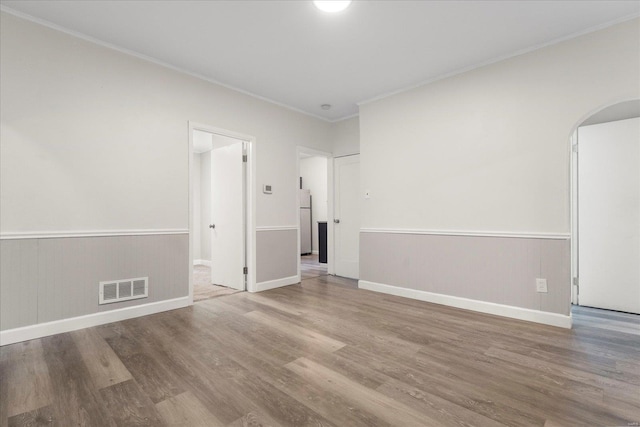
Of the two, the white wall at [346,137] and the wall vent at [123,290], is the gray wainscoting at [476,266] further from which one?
the wall vent at [123,290]

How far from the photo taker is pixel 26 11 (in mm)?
2514

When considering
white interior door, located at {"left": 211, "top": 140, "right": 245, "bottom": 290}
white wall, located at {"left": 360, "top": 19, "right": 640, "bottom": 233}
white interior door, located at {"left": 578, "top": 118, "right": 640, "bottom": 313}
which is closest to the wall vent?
white interior door, located at {"left": 211, "top": 140, "right": 245, "bottom": 290}

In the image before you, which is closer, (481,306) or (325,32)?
(325,32)

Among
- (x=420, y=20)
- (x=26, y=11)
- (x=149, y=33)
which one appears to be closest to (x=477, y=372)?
(x=420, y=20)

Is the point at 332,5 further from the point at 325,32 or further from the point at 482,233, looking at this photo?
the point at 482,233

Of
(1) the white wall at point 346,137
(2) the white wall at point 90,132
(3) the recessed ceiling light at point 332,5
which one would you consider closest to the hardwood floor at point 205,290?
(2) the white wall at point 90,132

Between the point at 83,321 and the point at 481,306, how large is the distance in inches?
154

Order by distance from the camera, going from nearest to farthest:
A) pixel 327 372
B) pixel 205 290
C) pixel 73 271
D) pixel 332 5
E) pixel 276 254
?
pixel 327 372 → pixel 332 5 → pixel 73 271 → pixel 205 290 → pixel 276 254

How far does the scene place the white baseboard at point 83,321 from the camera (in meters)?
2.48

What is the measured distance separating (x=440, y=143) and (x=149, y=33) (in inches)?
127

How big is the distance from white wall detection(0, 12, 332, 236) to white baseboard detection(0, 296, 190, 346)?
0.81m

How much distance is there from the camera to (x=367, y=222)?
14.4ft

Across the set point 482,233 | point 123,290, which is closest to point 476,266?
point 482,233

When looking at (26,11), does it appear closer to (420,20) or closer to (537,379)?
(420,20)
